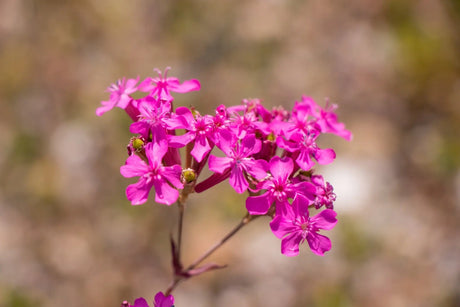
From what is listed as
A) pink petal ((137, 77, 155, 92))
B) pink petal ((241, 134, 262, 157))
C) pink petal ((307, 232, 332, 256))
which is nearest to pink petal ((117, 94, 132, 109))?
pink petal ((137, 77, 155, 92))

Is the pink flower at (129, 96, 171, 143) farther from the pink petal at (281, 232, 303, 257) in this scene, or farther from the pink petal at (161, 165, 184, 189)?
the pink petal at (281, 232, 303, 257)

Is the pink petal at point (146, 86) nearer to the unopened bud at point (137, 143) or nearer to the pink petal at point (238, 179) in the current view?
the unopened bud at point (137, 143)

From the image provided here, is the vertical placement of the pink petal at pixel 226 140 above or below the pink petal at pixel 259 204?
above

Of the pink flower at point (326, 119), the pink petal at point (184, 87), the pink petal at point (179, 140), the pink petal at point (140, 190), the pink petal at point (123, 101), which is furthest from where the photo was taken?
the pink flower at point (326, 119)

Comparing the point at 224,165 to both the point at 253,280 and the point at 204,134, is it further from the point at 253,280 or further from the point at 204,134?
the point at 253,280

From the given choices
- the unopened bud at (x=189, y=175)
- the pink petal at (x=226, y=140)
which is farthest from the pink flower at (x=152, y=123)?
the pink petal at (x=226, y=140)

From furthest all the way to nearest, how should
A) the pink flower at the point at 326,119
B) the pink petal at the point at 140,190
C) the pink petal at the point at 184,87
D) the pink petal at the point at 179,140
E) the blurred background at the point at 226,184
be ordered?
the blurred background at the point at 226,184 → the pink flower at the point at 326,119 → the pink petal at the point at 184,87 → the pink petal at the point at 179,140 → the pink petal at the point at 140,190

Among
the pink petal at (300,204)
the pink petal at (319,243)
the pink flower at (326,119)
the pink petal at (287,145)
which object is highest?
the pink flower at (326,119)

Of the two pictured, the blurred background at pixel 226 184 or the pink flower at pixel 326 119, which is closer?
the pink flower at pixel 326 119
